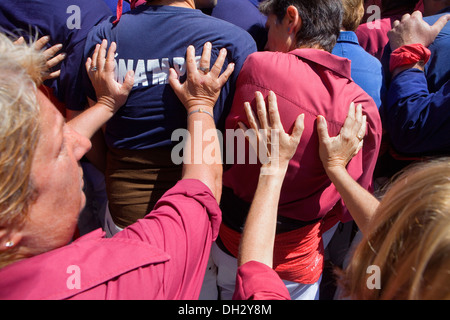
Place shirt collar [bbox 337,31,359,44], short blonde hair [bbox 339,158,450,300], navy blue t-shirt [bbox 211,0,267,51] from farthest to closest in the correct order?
navy blue t-shirt [bbox 211,0,267,51]
shirt collar [bbox 337,31,359,44]
short blonde hair [bbox 339,158,450,300]

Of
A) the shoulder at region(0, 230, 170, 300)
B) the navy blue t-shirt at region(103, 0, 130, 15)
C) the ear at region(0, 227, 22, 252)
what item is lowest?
the shoulder at region(0, 230, 170, 300)

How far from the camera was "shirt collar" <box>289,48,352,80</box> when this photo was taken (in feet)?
4.30

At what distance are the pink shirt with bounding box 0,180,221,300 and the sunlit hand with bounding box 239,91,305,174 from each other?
302 millimetres

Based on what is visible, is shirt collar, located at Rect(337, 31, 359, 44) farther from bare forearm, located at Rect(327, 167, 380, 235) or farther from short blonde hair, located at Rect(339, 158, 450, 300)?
short blonde hair, located at Rect(339, 158, 450, 300)

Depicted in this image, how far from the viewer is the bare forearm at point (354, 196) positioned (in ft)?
4.26

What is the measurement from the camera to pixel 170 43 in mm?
1378

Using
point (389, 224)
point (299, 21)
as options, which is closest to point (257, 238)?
point (389, 224)

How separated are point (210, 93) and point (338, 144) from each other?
516 mm

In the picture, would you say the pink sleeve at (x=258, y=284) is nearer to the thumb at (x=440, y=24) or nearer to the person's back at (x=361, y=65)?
the person's back at (x=361, y=65)

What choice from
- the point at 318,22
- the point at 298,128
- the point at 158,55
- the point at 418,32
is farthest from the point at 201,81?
the point at 418,32

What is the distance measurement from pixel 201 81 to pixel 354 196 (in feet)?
2.35

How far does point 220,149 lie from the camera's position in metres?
1.45

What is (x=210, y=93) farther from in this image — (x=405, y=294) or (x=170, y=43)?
(x=405, y=294)

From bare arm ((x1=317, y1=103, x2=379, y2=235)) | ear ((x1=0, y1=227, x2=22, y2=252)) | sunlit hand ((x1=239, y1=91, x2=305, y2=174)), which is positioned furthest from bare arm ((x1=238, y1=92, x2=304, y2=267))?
ear ((x1=0, y1=227, x2=22, y2=252))
